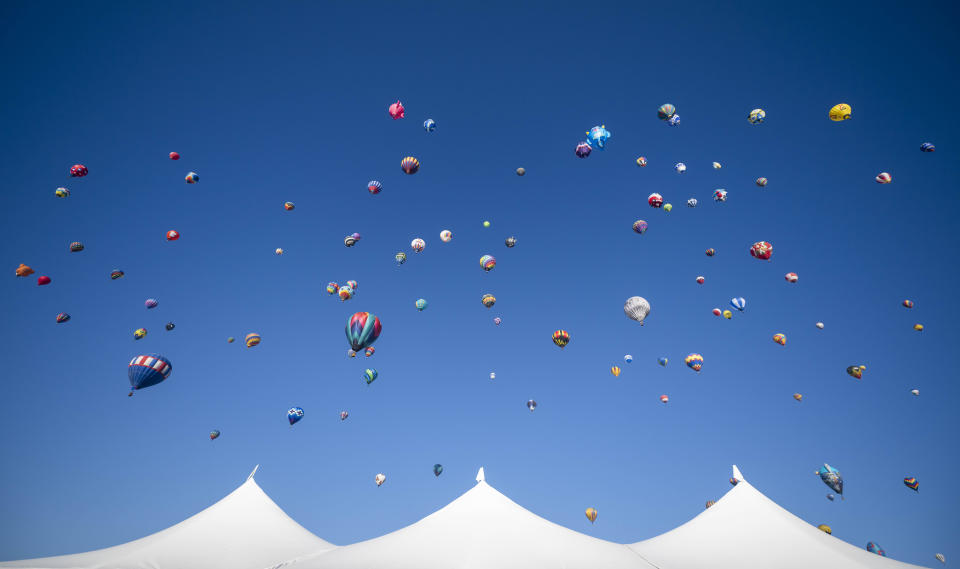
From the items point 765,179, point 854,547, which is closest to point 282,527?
point 854,547

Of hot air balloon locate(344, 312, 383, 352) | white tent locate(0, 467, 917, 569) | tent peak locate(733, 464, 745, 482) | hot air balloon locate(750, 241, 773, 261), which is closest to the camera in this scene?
white tent locate(0, 467, 917, 569)

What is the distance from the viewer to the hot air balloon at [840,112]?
1338cm

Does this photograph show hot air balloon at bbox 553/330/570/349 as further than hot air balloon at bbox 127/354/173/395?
Yes

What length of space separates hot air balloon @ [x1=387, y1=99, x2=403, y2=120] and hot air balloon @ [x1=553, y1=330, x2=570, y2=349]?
36.6ft

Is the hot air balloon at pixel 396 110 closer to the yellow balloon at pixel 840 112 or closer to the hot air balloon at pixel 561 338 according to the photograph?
the hot air balloon at pixel 561 338

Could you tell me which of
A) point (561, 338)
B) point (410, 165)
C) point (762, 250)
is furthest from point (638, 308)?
point (410, 165)

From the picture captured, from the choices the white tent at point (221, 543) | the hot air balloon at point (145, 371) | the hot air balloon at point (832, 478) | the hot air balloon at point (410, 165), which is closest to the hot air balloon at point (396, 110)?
the hot air balloon at point (410, 165)

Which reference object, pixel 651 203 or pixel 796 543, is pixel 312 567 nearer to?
pixel 796 543

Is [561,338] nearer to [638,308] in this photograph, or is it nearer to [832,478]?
[638,308]

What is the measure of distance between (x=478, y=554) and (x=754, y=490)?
9.14 meters

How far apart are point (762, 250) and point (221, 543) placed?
70.4ft

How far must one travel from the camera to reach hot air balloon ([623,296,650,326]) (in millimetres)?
14039

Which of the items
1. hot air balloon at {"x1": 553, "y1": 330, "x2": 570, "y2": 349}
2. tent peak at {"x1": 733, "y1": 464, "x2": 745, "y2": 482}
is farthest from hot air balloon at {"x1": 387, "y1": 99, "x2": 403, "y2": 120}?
tent peak at {"x1": 733, "y1": 464, "x2": 745, "y2": 482}

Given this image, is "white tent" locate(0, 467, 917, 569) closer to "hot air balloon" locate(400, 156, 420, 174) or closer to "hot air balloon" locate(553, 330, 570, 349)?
"hot air balloon" locate(553, 330, 570, 349)
